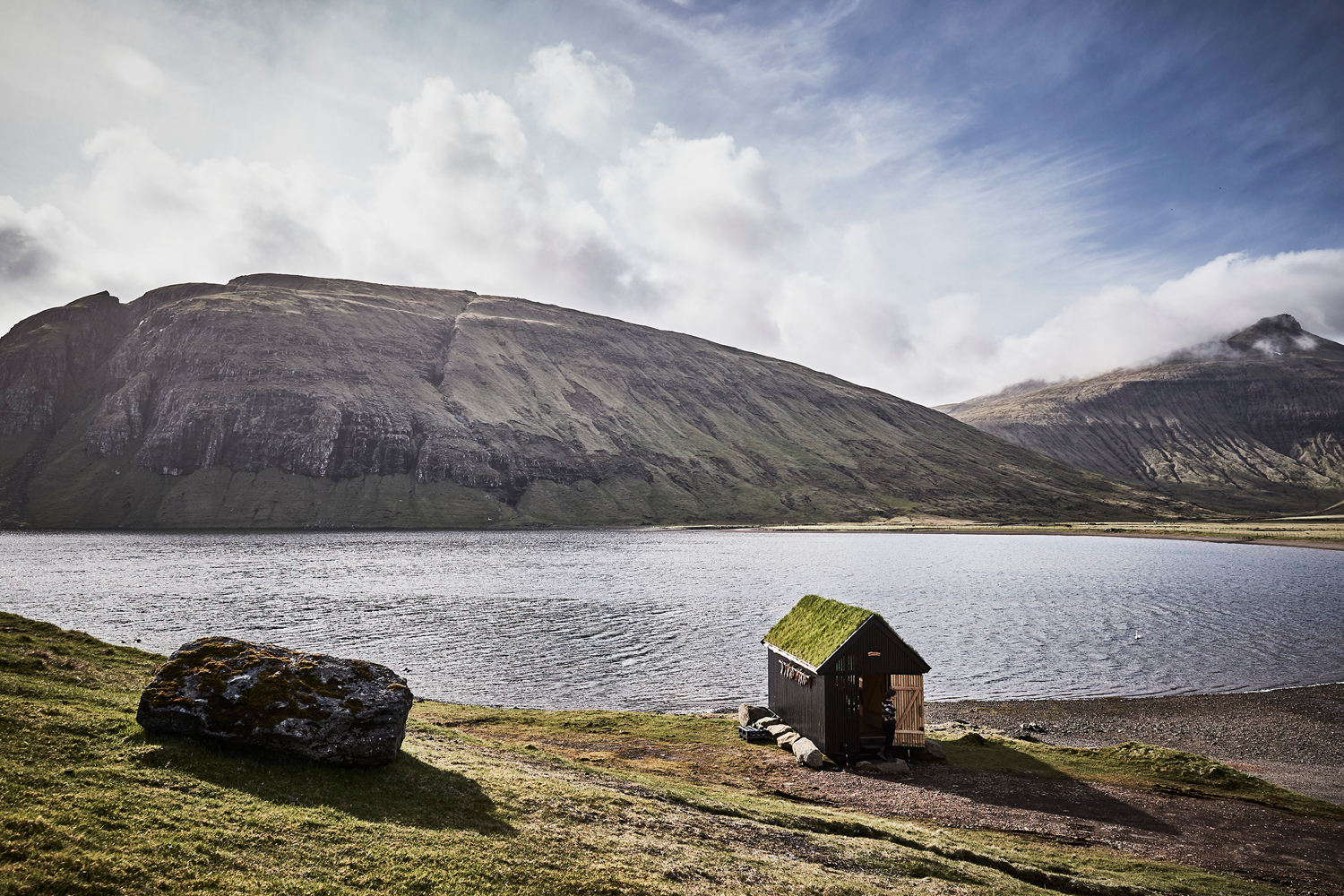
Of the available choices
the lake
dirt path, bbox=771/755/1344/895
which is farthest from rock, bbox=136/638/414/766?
the lake

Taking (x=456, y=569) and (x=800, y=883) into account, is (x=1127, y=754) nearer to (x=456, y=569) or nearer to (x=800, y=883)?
(x=800, y=883)

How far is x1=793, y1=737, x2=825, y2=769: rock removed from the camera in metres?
35.5

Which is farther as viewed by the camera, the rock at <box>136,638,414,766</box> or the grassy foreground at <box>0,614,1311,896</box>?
the rock at <box>136,638,414,766</box>

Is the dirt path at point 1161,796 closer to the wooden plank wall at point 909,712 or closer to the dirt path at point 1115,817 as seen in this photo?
the dirt path at point 1115,817

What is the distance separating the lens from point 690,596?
9788 cm

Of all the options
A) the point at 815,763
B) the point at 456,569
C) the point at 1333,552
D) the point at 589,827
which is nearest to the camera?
the point at 589,827

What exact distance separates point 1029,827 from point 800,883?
1519cm

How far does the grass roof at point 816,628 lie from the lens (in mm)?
36484

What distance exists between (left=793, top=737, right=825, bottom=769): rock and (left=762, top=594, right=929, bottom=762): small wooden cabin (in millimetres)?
572

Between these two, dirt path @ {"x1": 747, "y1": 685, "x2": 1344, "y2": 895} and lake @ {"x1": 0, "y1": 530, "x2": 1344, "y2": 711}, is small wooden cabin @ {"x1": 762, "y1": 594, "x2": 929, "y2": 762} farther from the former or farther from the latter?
lake @ {"x1": 0, "y1": 530, "x2": 1344, "y2": 711}

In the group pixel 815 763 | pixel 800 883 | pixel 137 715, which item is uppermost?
pixel 137 715


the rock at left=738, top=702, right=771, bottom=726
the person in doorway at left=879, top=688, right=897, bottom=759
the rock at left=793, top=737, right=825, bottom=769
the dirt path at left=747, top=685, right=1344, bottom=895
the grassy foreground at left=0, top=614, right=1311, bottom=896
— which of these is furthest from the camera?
the rock at left=738, top=702, right=771, bottom=726

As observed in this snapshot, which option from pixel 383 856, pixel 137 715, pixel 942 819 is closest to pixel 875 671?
pixel 942 819

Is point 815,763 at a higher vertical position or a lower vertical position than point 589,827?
lower
